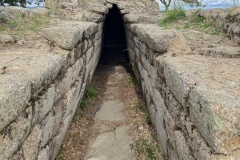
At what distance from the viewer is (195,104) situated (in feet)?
5.85

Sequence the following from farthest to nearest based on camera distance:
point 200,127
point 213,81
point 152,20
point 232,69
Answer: point 152,20
point 232,69
point 213,81
point 200,127

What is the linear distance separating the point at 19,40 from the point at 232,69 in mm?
2650

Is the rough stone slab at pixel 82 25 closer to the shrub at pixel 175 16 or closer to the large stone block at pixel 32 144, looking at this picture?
the shrub at pixel 175 16

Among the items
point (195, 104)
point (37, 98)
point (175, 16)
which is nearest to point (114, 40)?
point (175, 16)

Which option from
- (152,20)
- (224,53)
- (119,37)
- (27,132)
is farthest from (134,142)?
(119,37)

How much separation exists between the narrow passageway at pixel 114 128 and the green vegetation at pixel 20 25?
1.52m

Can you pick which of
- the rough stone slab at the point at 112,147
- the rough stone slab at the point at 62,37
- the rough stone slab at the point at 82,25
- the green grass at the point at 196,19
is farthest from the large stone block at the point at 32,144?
the green grass at the point at 196,19

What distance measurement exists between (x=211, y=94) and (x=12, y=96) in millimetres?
1250

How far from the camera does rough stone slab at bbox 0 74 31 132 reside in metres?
1.54

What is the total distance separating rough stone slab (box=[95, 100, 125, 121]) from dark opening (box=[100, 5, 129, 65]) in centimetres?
386

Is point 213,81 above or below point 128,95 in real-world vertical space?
above

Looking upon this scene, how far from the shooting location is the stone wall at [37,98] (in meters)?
1.66

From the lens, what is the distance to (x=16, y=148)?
177cm

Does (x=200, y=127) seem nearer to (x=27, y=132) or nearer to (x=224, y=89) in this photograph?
(x=224, y=89)
